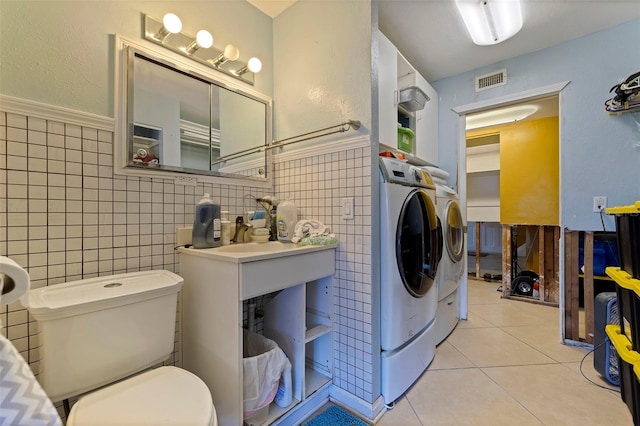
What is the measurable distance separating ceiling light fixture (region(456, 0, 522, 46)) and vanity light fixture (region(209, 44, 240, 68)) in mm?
1386

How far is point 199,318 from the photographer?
1.27 m

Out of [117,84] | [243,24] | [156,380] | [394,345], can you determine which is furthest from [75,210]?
[394,345]

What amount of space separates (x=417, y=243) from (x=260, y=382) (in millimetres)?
1100

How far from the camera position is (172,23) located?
51.9 inches

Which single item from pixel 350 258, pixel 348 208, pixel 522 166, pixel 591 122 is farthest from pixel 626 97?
pixel 350 258

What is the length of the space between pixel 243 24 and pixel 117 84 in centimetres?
91

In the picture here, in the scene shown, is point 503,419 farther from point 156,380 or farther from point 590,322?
point 156,380

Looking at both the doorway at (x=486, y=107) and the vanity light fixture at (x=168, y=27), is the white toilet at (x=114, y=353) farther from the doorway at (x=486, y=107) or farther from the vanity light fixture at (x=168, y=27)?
the doorway at (x=486, y=107)

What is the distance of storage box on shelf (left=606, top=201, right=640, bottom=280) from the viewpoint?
948mm

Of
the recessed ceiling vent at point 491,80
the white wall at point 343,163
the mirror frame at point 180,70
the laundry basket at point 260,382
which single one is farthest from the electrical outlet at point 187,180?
the recessed ceiling vent at point 491,80

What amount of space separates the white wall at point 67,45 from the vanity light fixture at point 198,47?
0.19 ft

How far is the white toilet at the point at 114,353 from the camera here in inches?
31.9

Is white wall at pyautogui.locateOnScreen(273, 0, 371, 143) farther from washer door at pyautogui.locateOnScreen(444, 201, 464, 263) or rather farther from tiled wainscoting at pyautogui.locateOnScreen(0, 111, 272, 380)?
washer door at pyautogui.locateOnScreen(444, 201, 464, 263)

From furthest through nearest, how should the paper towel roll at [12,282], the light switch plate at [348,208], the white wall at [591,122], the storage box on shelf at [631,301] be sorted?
the white wall at [591,122], the light switch plate at [348,208], the storage box on shelf at [631,301], the paper towel roll at [12,282]
